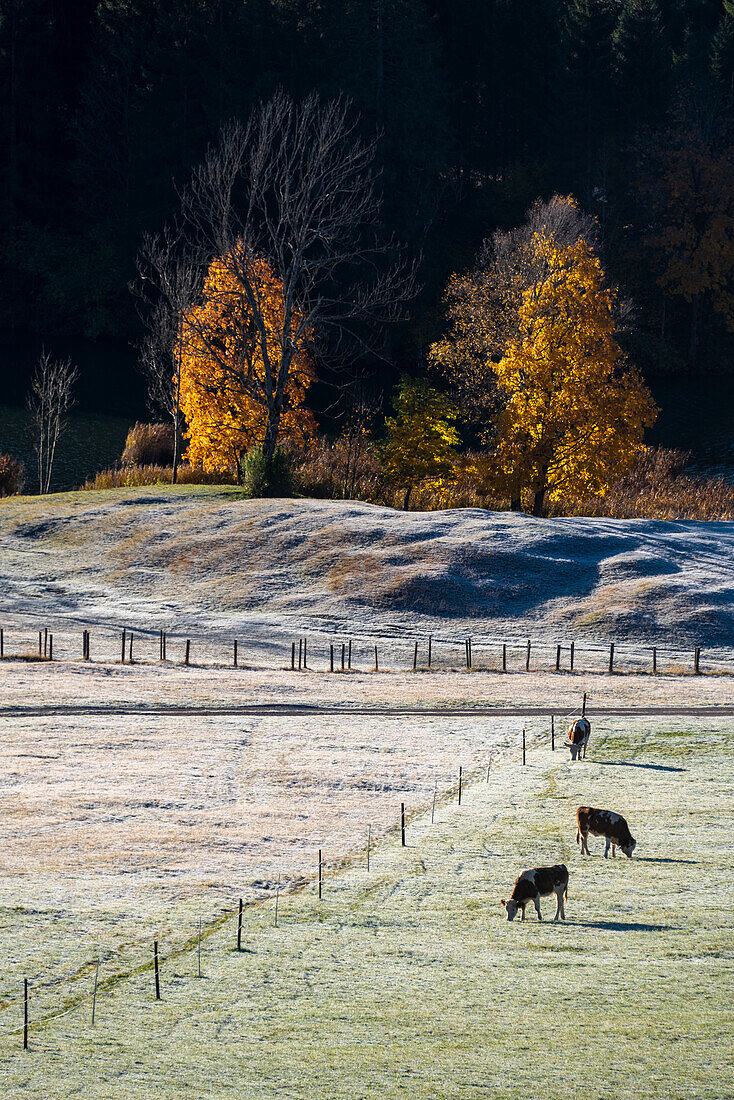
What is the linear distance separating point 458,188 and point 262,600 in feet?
266

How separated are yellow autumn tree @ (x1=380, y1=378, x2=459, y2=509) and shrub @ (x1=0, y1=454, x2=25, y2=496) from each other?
932 inches

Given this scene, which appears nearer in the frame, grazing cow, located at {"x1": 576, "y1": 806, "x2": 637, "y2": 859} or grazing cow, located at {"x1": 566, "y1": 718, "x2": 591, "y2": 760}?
grazing cow, located at {"x1": 576, "y1": 806, "x2": 637, "y2": 859}

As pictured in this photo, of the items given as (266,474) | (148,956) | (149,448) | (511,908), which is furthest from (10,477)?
(511,908)

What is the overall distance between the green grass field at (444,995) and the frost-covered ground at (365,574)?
27.8 meters

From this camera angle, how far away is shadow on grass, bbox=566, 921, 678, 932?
17625mm

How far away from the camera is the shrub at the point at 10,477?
252 feet

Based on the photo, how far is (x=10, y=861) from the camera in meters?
22.4

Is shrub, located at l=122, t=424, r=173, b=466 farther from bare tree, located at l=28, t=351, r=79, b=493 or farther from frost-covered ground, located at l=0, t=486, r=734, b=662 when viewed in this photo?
frost-covered ground, located at l=0, t=486, r=734, b=662

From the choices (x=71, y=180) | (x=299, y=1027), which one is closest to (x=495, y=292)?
(x=71, y=180)

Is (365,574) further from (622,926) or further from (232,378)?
(622,926)

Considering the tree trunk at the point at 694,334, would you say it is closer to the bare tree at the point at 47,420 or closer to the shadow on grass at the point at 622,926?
the bare tree at the point at 47,420

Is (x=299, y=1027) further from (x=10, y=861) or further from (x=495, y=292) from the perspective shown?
(x=495, y=292)

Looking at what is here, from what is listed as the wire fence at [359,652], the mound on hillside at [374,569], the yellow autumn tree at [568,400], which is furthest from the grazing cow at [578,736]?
the yellow autumn tree at [568,400]

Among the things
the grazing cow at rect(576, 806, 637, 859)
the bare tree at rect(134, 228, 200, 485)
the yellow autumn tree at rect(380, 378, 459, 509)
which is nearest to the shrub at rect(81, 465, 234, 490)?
the bare tree at rect(134, 228, 200, 485)
